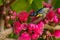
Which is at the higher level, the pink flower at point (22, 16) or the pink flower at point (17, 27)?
the pink flower at point (22, 16)

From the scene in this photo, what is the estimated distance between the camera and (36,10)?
3.46 feet

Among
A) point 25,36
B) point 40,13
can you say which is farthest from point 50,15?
point 25,36

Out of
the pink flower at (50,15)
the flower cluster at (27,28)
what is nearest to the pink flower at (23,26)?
the flower cluster at (27,28)

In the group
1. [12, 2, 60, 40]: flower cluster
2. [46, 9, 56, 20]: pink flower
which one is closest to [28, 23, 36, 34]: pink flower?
[12, 2, 60, 40]: flower cluster

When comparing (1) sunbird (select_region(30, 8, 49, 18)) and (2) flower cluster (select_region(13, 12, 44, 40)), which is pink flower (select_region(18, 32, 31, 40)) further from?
(1) sunbird (select_region(30, 8, 49, 18))

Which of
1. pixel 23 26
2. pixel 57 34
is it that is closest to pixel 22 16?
pixel 23 26

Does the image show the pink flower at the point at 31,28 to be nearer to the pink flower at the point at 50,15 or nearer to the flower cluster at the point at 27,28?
the flower cluster at the point at 27,28

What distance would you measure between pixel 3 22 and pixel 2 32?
4 centimetres

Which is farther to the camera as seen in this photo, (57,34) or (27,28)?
(57,34)

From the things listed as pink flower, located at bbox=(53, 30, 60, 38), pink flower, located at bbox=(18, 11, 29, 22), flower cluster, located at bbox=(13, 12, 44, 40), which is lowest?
pink flower, located at bbox=(53, 30, 60, 38)

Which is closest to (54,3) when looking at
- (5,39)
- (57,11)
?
(57,11)

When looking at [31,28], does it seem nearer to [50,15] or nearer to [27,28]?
[27,28]

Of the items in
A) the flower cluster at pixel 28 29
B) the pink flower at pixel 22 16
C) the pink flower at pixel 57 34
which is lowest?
the pink flower at pixel 57 34

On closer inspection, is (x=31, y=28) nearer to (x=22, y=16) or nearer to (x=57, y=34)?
(x=22, y=16)
